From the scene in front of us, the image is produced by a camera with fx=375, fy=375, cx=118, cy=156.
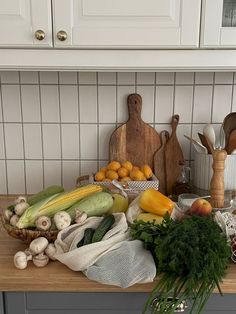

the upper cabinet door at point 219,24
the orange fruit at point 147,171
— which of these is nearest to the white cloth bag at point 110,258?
the orange fruit at point 147,171

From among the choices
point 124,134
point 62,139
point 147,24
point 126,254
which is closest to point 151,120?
point 124,134

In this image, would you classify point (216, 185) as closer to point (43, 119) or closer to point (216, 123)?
point (216, 123)

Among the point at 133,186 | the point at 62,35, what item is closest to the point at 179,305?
the point at 133,186

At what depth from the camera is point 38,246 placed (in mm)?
1000

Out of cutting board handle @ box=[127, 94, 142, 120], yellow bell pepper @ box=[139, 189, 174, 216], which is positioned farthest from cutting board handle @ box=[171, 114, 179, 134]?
yellow bell pepper @ box=[139, 189, 174, 216]

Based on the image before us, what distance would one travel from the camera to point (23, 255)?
3.22 feet

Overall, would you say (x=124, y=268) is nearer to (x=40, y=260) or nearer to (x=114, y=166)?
(x=40, y=260)

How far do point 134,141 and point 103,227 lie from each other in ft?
1.75

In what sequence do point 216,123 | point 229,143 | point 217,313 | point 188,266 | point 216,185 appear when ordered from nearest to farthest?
point 188,266 < point 217,313 < point 216,185 < point 229,143 < point 216,123

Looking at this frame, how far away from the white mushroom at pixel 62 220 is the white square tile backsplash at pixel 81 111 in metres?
0.49

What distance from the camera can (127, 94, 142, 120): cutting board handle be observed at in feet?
4.78

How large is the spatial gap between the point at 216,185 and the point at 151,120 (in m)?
0.41

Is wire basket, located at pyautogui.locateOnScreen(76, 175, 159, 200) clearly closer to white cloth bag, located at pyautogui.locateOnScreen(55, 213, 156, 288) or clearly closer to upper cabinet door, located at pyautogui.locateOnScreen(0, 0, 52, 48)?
white cloth bag, located at pyautogui.locateOnScreen(55, 213, 156, 288)

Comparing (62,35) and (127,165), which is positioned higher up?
(62,35)
